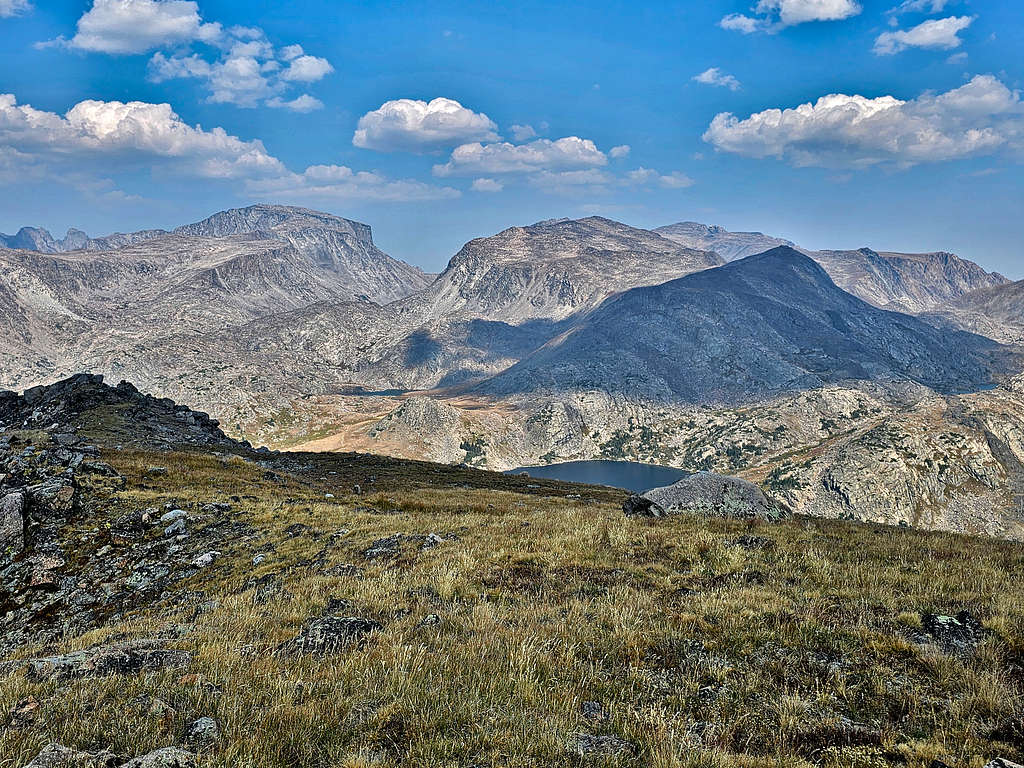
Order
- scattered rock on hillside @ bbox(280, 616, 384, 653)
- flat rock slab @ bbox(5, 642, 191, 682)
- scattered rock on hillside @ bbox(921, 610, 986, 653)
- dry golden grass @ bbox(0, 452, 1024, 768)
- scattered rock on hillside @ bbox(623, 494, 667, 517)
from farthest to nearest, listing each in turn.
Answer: scattered rock on hillside @ bbox(623, 494, 667, 517), scattered rock on hillside @ bbox(280, 616, 384, 653), scattered rock on hillside @ bbox(921, 610, 986, 653), flat rock slab @ bbox(5, 642, 191, 682), dry golden grass @ bbox(0, 452, 1024, 768)

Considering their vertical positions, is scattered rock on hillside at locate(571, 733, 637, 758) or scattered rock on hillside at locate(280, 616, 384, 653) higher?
scattered rock on hillside at locate(571, 733, 637, 758)

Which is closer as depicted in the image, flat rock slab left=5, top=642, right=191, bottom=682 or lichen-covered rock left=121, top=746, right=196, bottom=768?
lichen-covered rock left=121, top=746, right=196, bottom=768

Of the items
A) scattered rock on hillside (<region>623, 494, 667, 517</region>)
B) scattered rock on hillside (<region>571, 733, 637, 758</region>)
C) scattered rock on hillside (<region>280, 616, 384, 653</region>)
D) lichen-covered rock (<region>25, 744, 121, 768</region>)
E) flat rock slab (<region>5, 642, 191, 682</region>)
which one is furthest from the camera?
scattered rock on hillside (<region>623, 494, 667, 517</region>)

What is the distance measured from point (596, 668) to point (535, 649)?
1.01 m

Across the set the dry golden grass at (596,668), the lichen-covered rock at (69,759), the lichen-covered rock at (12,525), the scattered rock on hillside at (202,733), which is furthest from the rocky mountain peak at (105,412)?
the lichen-covered rock at (69,759)

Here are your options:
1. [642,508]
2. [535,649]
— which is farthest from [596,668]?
[642,508]

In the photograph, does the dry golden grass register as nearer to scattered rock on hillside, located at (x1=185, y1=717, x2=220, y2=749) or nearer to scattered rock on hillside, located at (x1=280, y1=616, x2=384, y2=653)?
scattered rock on hillside, located at (x1=185, y1=717, x2=220, y2=749)

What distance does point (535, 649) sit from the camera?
27.1 ft

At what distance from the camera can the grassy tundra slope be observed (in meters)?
5.93

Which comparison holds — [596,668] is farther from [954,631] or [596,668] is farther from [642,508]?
[642,508]

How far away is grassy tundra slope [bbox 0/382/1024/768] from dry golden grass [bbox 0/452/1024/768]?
0.04 metres

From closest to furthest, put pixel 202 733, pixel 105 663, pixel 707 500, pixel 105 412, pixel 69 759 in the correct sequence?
pixel 69 759 → pixel 202 733 → pixel 105 663 → pixel 707 500 → pixel 105 412

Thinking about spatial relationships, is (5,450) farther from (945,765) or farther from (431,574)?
(945,765)

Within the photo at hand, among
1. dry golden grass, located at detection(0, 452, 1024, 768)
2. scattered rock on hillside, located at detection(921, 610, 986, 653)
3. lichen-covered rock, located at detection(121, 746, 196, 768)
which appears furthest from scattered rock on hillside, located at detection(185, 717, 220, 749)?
scattered rock on hillside, located at detection(921, 610, 986, 653)
